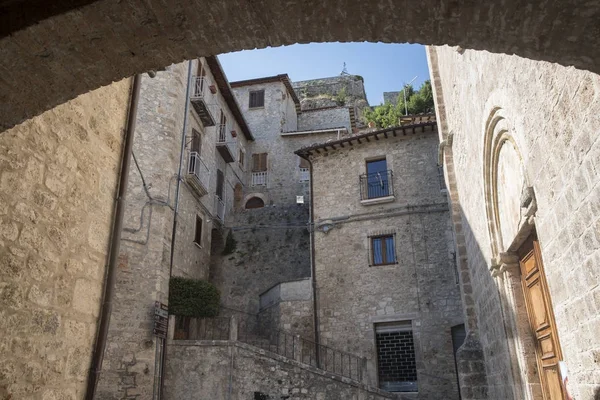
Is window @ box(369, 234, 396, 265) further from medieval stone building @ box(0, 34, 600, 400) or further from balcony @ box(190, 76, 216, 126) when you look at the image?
balcony @ box(190, 76, 216, 126)

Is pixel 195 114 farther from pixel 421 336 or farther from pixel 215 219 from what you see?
pixel 421 336

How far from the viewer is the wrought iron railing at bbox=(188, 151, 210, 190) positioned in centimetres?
1744

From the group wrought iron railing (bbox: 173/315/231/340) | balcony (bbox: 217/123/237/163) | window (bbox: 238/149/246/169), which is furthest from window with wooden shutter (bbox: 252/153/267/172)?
wrought iron railing (bbox: 173/315/231/340)

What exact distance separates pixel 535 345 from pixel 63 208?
547 centimetres

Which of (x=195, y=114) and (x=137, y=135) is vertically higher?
(x=195, y=114)

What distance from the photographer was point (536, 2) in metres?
2.25

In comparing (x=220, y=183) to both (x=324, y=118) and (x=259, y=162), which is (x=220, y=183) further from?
(x=324, y=118)

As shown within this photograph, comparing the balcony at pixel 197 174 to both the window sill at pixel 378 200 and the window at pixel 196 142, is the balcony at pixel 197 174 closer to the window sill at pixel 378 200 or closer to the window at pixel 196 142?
the window at pixel 196 142

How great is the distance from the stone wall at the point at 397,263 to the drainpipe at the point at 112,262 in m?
11.2

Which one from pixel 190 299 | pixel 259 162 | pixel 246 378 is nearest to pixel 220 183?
pixel 259 162

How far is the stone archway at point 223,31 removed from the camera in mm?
2400

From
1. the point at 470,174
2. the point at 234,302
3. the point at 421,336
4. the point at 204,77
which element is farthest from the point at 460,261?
the point at 204,77

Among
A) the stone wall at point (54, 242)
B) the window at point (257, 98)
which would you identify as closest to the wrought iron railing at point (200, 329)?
the stone wall at point (54, 242)

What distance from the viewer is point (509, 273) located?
6.39 meters
